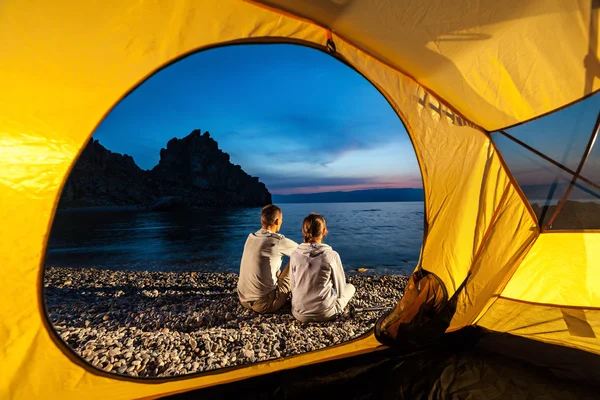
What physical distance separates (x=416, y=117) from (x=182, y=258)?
16862mm

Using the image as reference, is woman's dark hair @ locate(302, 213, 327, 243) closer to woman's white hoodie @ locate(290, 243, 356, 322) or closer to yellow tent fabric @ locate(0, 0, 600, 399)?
woman's white hoodie @ locate(290, 243, 356, 322)

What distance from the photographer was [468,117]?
2969 millimetres

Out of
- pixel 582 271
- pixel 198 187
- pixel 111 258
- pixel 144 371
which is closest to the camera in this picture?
pixel 144 371

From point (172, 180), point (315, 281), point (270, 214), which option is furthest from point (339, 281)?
point (172, 180)

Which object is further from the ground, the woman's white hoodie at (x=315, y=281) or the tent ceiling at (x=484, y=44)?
the tent ceiling at (x=484, y=44)

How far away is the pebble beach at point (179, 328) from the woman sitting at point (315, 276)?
0.20m

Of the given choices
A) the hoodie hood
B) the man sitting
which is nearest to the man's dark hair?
the man sitting

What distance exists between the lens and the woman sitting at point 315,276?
353cm

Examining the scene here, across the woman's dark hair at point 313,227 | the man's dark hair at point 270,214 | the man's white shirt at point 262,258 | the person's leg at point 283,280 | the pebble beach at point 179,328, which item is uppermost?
the man's dark hair at point 270,214

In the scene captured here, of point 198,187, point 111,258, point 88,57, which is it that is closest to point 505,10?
point 88,57

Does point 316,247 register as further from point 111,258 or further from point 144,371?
point 111,258

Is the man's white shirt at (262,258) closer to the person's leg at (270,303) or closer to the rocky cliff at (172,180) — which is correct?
the person's leg at (270,303)

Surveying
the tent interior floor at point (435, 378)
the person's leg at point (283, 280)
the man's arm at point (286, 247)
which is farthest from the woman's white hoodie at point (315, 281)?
the tent interior floor at point (435, 378)

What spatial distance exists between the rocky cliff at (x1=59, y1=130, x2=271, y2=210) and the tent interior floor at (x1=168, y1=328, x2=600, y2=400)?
82.6 m
